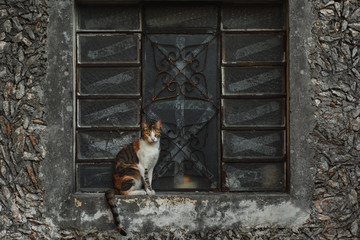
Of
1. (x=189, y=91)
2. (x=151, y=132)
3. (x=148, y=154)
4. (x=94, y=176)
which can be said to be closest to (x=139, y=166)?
(x=148, y=154)

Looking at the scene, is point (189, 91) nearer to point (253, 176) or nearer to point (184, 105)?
point (184, 105)

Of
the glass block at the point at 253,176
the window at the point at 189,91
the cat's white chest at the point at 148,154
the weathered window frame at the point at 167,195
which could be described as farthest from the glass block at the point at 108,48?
the glass block at the point at 253,176

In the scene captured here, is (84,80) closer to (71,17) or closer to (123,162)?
(71,17)

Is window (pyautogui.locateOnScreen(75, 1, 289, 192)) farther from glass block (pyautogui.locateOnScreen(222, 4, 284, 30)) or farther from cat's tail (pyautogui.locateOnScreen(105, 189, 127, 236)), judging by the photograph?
cat's tail (pyautogui.locateOnScreen(105, 189, 127, 236))

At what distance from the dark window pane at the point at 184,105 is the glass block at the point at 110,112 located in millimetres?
140

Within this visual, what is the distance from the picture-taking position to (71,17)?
4852 millimetres

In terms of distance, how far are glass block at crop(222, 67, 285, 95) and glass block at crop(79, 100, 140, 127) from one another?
1.00 m

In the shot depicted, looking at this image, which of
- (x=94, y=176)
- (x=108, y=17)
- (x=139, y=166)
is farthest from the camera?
(x=108, y=17)

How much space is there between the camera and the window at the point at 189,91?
199 inches

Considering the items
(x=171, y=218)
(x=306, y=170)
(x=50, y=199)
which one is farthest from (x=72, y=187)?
(x=306, y=170)

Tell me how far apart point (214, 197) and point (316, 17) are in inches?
82.8

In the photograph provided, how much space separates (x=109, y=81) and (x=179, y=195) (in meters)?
1.44

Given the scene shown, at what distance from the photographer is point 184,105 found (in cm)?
511

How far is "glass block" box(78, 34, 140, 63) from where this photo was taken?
5090mm
